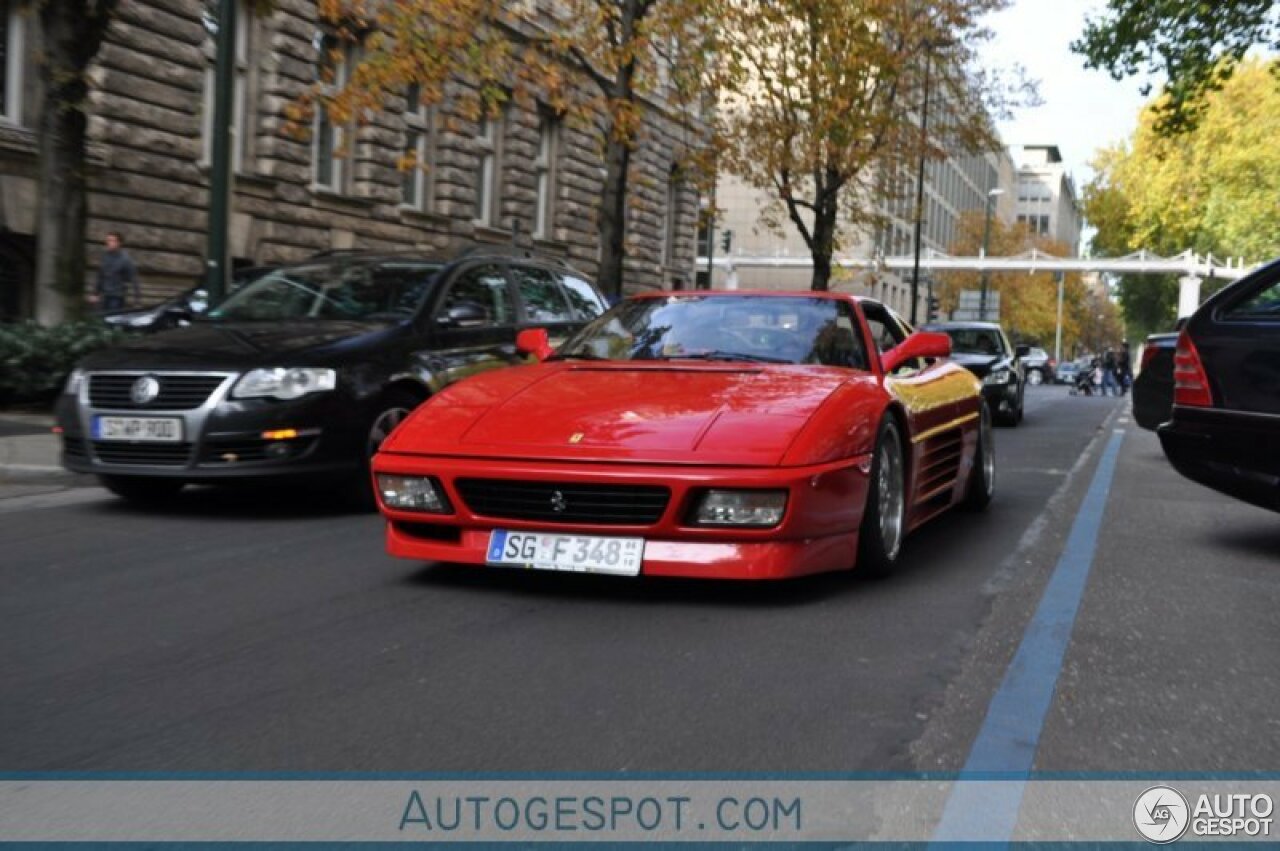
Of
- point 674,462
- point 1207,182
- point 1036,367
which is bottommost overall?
point 674,462

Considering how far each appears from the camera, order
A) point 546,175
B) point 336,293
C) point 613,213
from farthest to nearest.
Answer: point 546,175 < point 613,213 < point 336,293

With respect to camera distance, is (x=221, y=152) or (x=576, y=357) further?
(x=221, y=152)

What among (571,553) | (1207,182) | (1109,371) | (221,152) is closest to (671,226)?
(1109,371)

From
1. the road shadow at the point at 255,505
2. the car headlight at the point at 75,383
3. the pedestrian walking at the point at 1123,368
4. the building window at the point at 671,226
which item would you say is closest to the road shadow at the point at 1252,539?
the road shadow at the point at 255,505

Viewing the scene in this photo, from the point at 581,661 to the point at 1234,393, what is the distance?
413cm

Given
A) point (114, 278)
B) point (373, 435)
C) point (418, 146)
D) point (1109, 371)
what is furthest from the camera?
point (1109, 371)

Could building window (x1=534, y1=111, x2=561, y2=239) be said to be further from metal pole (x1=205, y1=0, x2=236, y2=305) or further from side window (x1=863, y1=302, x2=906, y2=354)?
side window (x1=863, y1=302, x2=906, y2=354)

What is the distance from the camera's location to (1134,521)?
8.34m

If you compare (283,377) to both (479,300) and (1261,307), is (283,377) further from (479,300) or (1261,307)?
(1261,307)

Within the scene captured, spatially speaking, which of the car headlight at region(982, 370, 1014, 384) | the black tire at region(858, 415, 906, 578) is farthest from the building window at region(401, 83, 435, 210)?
the black tire at region(858, 415, 906, 578)

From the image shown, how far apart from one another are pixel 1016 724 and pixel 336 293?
602 centimetres

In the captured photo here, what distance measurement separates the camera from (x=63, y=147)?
14.3 m

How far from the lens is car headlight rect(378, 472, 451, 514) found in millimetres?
5270

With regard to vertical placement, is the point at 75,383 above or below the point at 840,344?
below
